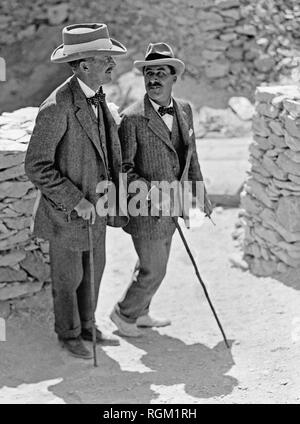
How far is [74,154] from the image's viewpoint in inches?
190

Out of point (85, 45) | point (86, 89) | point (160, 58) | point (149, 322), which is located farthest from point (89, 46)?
point (149, 322)

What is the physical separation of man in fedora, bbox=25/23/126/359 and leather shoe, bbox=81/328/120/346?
1.03ft

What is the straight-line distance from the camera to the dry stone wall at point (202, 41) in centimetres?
1037

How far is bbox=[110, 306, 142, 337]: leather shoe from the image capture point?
564cm

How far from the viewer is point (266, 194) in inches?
255

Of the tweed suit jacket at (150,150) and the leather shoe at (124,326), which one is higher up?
the tweed suit jacket at (150,150)

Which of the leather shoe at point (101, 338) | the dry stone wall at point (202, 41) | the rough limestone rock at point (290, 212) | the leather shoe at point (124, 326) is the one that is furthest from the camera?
the dry stone wall at point (202, 41)

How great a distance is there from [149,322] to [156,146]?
137 centimetres

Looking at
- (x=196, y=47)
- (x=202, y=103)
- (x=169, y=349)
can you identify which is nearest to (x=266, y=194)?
(x=169, y=349)

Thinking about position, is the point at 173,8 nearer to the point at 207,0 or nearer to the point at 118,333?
the point at 207,0

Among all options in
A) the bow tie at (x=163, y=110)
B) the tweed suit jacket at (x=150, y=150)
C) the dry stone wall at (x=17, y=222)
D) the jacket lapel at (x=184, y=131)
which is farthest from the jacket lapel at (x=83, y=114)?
the dry stone wall at (x=17, y=222)

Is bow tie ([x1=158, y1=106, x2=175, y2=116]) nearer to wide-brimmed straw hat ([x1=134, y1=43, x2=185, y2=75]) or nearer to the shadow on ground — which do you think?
wide-brimmed straw hat ([x1=134, y1=43, x2=185, y2=75])

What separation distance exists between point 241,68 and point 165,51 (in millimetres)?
5531

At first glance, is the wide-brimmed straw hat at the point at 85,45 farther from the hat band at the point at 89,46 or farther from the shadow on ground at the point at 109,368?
the shadow on ground at the point at 109,368
